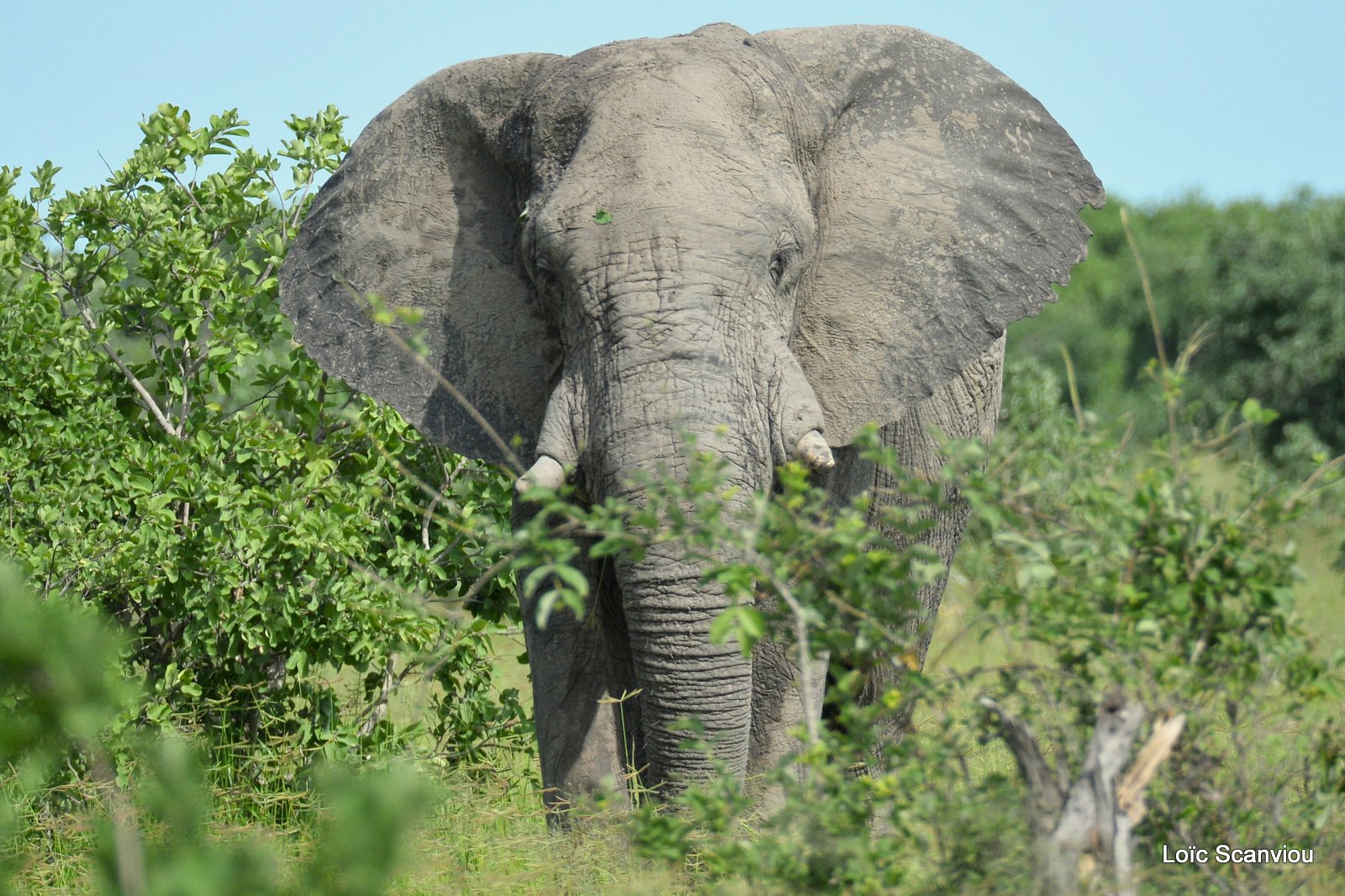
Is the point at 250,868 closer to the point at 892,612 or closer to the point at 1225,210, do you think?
the point at 892,612

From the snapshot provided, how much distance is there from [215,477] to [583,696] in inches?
63.5

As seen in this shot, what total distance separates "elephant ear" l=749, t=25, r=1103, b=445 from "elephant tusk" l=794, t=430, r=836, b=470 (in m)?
0.49

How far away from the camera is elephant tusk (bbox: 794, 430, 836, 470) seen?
12.5 feet

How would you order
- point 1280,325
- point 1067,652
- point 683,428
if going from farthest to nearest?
1. point 1280,325
2. point 683,428
3. point 1067,652

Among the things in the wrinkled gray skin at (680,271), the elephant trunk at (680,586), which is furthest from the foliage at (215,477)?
the elephant trunk at (680,586)

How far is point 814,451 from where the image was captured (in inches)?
150

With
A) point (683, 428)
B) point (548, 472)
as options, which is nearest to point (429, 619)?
point (548, 472)

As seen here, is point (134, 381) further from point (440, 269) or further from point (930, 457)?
point (930, 457)

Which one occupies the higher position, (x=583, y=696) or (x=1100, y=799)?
(x=583, y=696)

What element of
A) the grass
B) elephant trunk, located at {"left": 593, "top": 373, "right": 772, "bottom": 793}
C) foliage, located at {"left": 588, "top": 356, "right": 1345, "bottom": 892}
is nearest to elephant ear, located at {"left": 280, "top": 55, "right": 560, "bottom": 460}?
elephant trunk, located at {"left": 593, "top": 373, "right": 772, "bottom": 793}

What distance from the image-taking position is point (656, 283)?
3.81 meters

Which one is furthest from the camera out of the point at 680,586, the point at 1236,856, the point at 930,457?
the point at 930,457

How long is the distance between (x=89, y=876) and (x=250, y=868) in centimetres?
331

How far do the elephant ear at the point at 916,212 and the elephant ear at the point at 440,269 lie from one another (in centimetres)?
78
